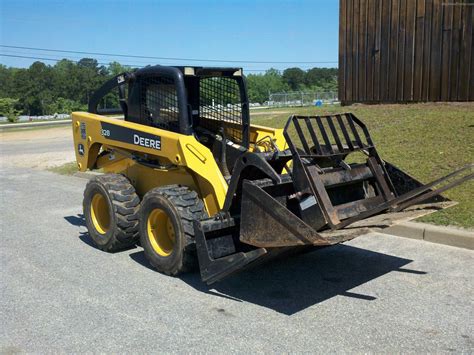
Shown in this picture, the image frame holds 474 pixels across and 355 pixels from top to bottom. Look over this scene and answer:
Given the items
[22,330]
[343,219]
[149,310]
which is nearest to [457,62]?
[343,219]

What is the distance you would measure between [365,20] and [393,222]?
12.5 metres

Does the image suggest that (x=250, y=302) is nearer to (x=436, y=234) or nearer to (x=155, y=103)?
(x=155, y=103)

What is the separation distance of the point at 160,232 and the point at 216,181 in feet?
3.17

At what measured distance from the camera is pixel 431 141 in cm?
991

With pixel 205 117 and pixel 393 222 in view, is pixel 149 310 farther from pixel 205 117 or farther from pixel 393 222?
pixel 205 117

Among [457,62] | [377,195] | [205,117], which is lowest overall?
[377,195]

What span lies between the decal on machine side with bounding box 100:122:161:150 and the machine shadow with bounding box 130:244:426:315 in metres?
1.36

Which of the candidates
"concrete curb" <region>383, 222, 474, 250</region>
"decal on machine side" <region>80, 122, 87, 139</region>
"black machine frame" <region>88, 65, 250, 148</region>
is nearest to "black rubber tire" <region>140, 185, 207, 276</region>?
"black machine frame" <region>88, 65, 250, 148</region>

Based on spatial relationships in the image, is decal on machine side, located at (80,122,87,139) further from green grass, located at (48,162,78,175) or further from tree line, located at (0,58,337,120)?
tree line, located at (0,58,337,120)

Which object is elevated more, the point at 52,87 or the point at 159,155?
the point at 52,87

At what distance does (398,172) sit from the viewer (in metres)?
5.53

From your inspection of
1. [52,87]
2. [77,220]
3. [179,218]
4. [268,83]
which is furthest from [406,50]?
[268,83]

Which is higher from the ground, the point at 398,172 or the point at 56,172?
the point at 398,172

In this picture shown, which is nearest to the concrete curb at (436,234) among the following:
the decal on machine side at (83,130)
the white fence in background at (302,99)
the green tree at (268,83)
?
the decal on machine side at (83,130)
